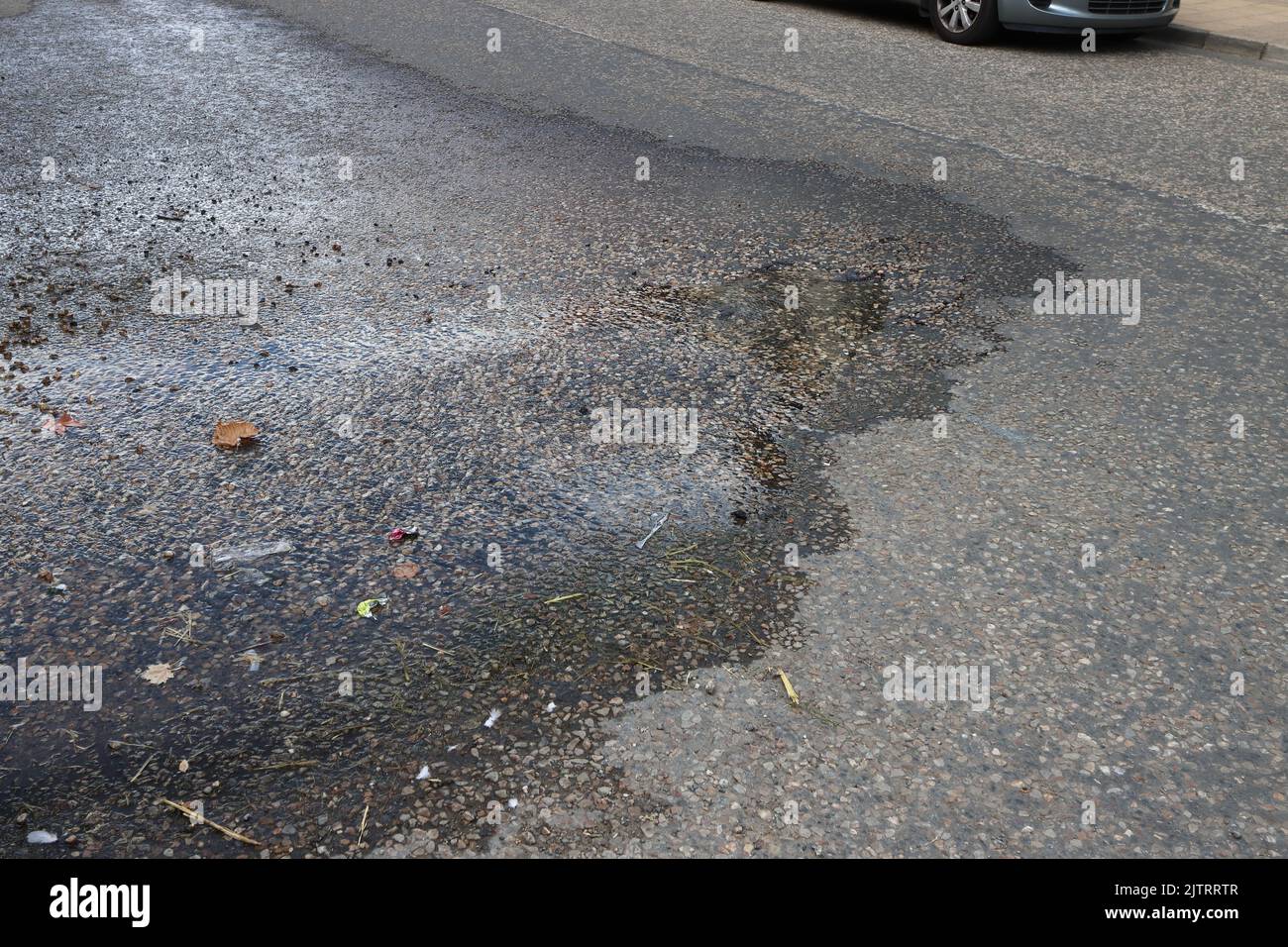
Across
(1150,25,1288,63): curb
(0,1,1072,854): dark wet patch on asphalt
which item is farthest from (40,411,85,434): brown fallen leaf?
(1150,25,1288,63): curb

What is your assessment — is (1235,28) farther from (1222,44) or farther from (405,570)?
(405,570)

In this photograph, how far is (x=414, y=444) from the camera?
13.3ft

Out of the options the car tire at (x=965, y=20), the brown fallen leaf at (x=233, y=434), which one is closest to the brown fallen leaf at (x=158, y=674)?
the brown fallen leaf at (x=233, y=434)

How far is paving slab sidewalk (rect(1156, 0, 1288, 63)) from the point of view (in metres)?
10.4

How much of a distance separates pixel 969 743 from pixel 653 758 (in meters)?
0.78

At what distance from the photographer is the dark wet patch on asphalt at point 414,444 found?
2758mm

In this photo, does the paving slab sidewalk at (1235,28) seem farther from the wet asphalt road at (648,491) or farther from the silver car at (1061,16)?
the wet asphalt road at (648,491)

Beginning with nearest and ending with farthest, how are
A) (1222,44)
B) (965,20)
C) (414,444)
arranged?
(414,444), (1222,44), (965,20)

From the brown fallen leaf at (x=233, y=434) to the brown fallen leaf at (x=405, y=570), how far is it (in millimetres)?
1003

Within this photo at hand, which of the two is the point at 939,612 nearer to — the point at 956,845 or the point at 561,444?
the point at 956,845

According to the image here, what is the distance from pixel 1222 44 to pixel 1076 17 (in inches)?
58.5

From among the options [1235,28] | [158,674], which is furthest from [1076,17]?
[158,674]

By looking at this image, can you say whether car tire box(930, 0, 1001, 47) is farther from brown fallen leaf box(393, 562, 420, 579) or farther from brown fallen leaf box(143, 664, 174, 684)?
brown fallen leaf box(143, 664, 174, 684)

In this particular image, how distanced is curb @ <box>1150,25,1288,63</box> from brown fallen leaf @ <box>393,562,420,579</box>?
1013 cm
